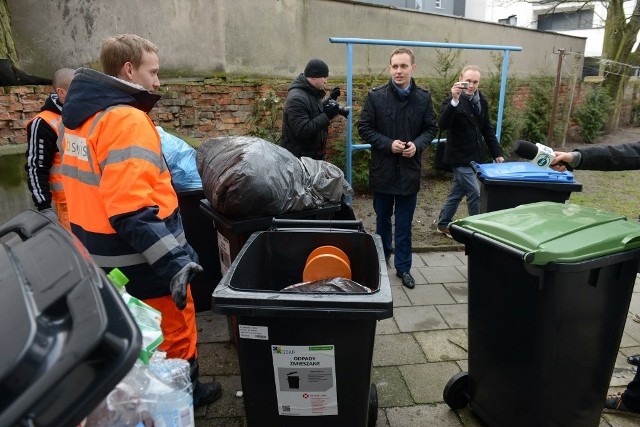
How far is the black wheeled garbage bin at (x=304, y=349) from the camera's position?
1.60 m

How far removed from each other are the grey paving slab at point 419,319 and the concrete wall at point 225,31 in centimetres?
418

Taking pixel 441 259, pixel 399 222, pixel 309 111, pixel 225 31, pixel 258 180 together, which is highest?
pixel 225 31

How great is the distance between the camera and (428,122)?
3803 mm

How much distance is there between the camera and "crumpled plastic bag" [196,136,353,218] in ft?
7.70

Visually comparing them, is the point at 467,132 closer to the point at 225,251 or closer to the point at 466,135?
the point at 466,135

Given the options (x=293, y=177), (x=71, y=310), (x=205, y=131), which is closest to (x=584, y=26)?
(x=205, y=131)

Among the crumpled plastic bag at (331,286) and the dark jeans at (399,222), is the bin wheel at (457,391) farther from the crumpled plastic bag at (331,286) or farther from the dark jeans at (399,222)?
the dark jeans at (399,222)

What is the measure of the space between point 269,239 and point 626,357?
247 centimetres

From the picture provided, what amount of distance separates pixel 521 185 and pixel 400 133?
105 cm

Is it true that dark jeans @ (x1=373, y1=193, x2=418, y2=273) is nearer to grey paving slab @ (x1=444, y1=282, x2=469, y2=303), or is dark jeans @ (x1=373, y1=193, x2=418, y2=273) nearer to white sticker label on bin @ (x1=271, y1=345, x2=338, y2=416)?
grey paving slab @ (x1=444, y1=282, x2=469, y2=303)

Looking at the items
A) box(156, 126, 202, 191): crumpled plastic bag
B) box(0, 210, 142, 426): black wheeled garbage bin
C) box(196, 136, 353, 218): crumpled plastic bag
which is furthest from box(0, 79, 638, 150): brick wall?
box(0, 210, 142, 426): black wheeled garbage bin

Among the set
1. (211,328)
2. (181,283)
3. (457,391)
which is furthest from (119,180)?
(457,391)

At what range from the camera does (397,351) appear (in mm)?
2916

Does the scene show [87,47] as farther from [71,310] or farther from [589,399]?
[589,399]
